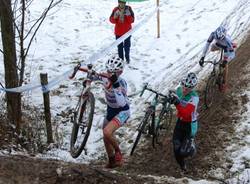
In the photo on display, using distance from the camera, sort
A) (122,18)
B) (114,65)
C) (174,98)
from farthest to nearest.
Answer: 1. (122,18)
2. (174,98)
3. (114,65)

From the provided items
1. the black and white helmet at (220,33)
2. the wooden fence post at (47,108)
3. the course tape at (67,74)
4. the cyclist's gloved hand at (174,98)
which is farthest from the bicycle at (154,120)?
the black and white helmet at (220,33)

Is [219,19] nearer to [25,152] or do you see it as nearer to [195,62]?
[195,62]

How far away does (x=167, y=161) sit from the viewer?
8586 mm

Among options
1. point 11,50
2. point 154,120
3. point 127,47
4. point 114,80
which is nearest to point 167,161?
point 154,120

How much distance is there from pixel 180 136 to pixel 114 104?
143cm

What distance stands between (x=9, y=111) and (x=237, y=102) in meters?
4.74

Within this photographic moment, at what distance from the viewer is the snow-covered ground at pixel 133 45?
10.6m

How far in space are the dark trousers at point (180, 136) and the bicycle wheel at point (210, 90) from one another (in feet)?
7.32

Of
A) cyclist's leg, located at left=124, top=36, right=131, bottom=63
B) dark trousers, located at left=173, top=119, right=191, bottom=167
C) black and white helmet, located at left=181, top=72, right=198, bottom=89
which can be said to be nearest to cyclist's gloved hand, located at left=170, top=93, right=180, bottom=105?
black and white helmet, located at left=181, top=72, right=198, bottom=89

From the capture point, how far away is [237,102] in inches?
408

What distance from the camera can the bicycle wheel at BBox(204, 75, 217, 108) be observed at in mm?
10234

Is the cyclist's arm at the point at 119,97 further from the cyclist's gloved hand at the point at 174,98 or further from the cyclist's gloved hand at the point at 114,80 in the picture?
the cyclist's gloved hand at the point at 174,98

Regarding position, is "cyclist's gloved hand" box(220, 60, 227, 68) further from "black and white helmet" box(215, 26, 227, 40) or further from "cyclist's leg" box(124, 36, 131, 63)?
"cyclist's leg" box(124, 36, 131, 63)

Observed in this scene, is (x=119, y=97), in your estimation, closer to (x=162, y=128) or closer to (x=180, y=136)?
(x=180, y=136)
